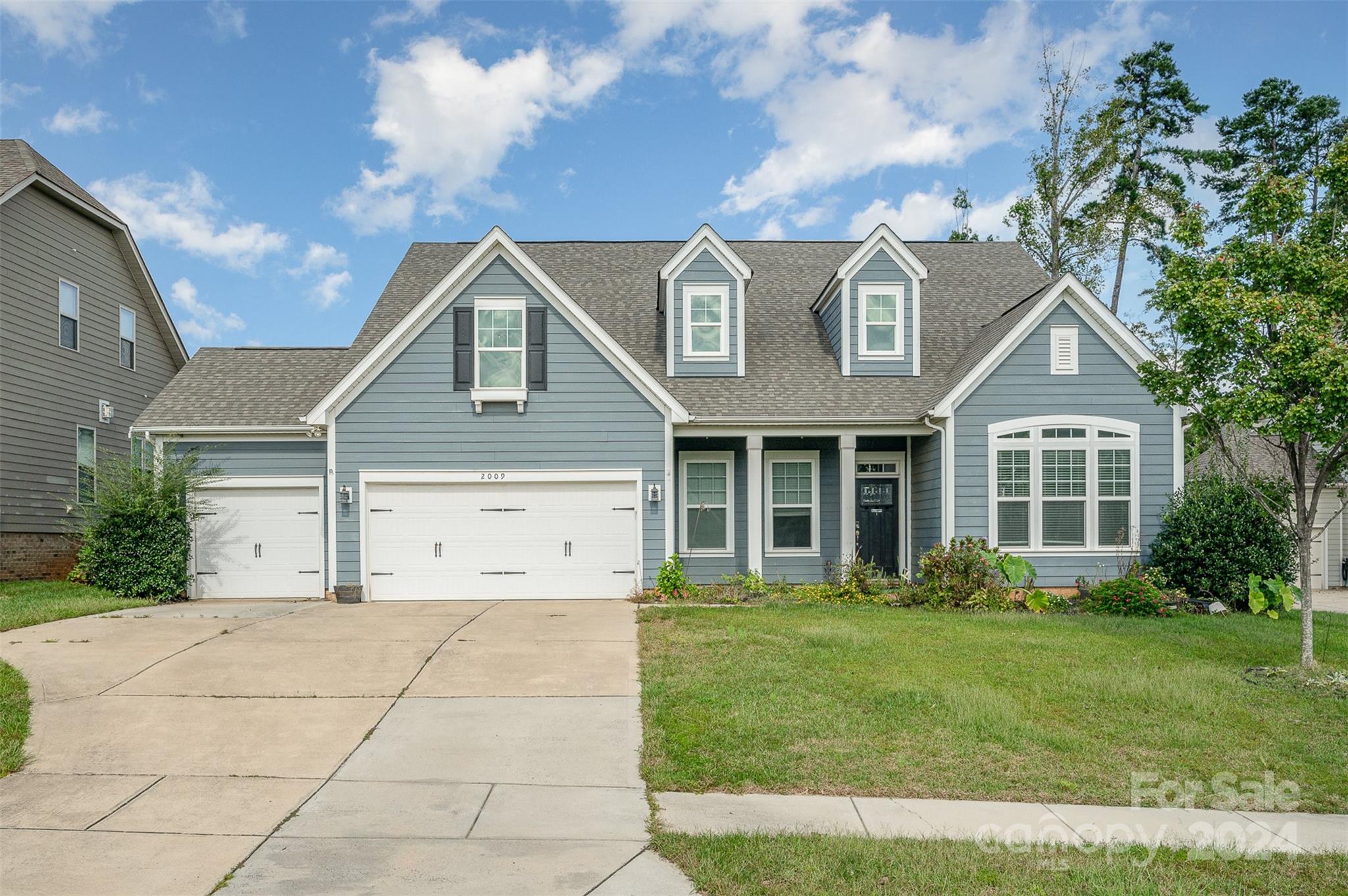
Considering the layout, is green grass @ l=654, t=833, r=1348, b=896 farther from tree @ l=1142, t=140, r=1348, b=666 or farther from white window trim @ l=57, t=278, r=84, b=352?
white window trim @ l=57, t=278, r=84, b=352

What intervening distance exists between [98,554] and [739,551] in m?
11.1

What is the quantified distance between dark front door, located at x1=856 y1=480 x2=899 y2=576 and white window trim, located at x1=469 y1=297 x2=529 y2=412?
6.82 metres

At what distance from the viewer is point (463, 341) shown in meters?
14.8

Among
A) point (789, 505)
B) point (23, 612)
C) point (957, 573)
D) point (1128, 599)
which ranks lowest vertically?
point (1128, 599)

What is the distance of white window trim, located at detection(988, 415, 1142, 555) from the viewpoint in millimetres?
15055

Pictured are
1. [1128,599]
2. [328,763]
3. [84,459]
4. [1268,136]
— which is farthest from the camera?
[1268,136]

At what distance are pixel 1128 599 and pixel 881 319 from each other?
6.48m

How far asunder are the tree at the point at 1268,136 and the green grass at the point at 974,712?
2342cm

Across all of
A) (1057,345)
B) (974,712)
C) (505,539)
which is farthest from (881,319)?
(974,712)

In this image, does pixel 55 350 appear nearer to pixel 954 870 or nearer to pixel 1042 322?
pixel 1042 322

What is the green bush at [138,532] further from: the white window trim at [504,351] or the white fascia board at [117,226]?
the white fascia board at [117,226]

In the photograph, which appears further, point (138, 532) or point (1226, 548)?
point (138, 532)

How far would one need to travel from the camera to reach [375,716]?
309 inches

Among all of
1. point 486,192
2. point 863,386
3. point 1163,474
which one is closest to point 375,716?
point 863,386
